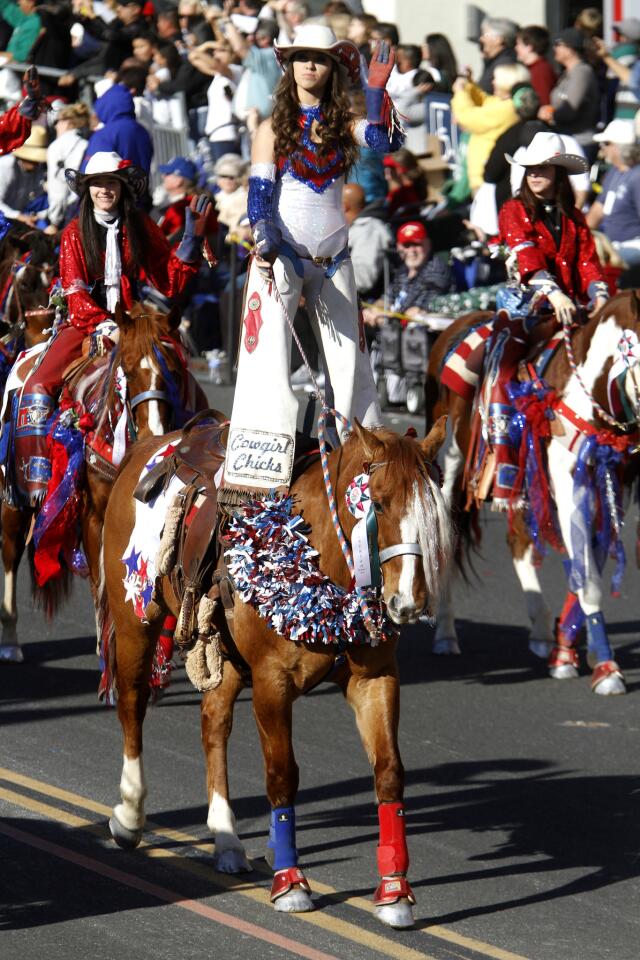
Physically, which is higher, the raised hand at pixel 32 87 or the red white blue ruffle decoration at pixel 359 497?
the raised hand at pixel 32 87

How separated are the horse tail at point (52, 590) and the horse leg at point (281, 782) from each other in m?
3.89

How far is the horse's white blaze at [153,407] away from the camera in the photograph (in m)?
9.19

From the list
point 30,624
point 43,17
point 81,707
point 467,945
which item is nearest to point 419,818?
point 467,945

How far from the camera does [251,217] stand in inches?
292

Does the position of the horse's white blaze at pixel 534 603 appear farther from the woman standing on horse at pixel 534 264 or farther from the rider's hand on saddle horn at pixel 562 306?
the rider's hand on saddle horn at pixel 562 306

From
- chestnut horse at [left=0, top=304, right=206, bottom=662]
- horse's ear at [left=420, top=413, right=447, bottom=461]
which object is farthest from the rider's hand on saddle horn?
horse's ear at [left=420, top=413, right=447, bottom=461]

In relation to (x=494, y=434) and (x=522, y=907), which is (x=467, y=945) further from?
(x=494, y=434)

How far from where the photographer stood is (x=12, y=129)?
1084 cm

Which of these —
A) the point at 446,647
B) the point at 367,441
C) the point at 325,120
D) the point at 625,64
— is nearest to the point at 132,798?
the point at 367,441

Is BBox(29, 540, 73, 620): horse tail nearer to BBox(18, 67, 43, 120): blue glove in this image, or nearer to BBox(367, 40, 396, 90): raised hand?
BBox(18, 67, 43, 120): blue glove

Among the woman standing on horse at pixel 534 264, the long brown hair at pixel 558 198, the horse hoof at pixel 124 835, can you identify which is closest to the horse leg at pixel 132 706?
the horse hoof at pixel 124 835

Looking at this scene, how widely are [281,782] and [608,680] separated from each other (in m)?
4.03

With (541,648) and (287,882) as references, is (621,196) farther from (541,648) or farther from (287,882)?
(287,882)

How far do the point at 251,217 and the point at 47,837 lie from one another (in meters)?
2.77
